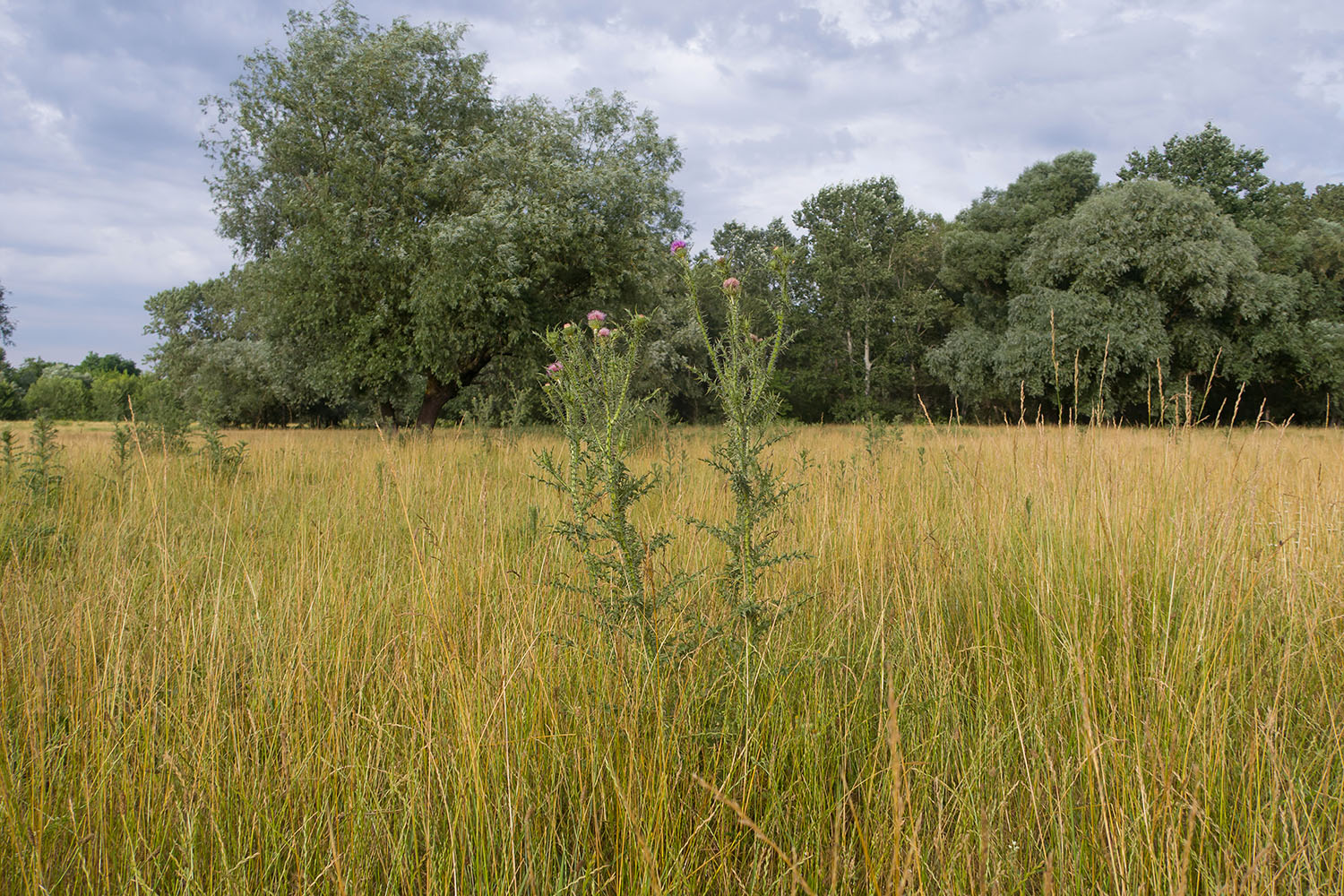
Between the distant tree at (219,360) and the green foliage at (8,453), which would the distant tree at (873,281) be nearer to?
the distant tree at (219,360)

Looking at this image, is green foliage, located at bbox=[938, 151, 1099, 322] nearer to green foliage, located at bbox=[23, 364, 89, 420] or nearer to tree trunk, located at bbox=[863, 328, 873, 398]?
tree trunk, located at bbox=[863, 328, 873, 398]

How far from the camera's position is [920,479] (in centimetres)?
502

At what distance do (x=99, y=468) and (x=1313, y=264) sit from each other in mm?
33532

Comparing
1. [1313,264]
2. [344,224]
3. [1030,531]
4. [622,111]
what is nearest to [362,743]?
[1030,531]

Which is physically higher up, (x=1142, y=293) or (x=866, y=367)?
(x=1142, y=293)

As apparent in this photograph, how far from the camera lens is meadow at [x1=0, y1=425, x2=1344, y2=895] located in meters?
1.33

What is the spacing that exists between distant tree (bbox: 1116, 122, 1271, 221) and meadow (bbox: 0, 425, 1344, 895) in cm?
3109

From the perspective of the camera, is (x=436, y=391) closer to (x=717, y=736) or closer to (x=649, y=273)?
(x=649, y=273)

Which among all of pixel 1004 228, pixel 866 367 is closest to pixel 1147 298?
pixel 1004 228

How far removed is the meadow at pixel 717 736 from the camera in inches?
52.2

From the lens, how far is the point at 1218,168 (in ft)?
86.9

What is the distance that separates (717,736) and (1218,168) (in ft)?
115

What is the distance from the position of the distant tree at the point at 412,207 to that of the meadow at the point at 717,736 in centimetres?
918

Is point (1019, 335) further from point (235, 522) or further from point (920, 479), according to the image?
point (235, 522)
